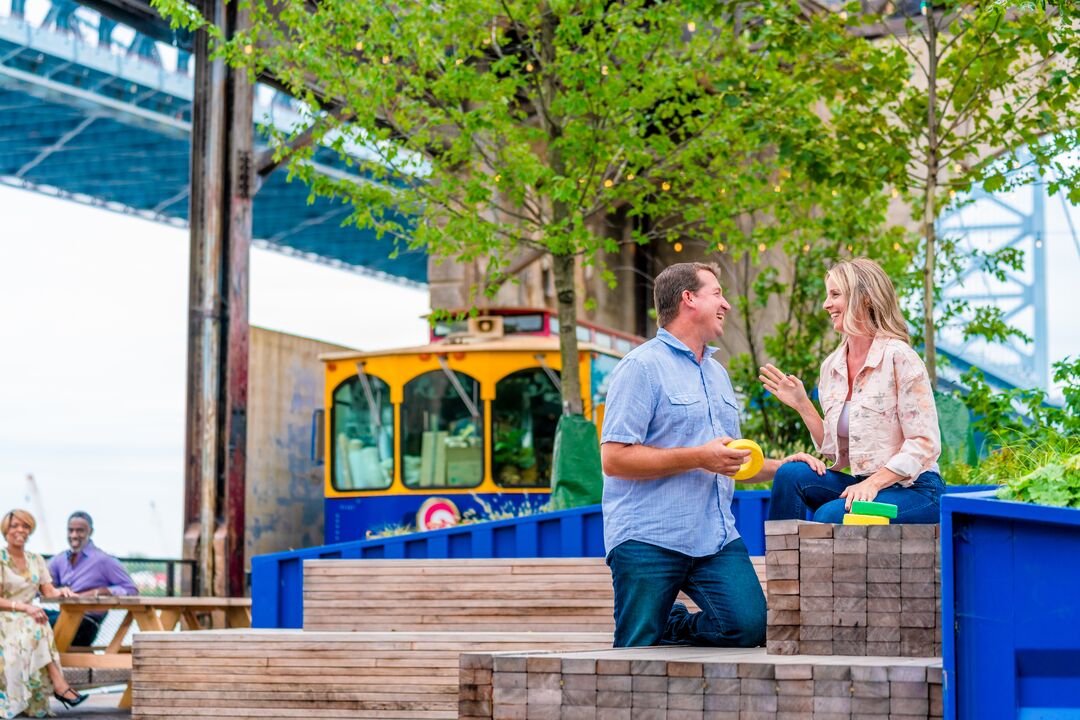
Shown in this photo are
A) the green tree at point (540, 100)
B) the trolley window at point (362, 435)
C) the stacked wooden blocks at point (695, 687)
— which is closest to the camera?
the stacked wooden blocks at point (695, 687)

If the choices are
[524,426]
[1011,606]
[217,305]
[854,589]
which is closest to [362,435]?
[524,426]

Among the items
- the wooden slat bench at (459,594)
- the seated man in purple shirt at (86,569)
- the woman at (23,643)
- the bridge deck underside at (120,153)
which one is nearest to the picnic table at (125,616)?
the woman at (23,643)

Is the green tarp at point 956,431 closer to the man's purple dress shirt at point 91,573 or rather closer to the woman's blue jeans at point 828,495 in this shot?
the woman's blue jeans at point 828,495

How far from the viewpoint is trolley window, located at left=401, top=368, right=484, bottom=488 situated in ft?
52.3

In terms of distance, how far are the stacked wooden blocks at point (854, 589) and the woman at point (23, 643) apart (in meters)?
8.03

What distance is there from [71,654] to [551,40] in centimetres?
625

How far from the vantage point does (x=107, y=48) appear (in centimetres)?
2184

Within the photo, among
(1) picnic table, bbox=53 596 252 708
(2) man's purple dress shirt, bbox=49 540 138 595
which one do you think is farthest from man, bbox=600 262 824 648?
(2) man's purple dress shirt, bbox=49 540 138 595

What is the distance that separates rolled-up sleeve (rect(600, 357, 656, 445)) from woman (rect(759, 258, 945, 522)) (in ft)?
1.76

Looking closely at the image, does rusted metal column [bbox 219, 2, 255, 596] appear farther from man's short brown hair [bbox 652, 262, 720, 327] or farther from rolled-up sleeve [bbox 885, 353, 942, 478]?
rolled-up sleeve [bbox 885, 353, 942, 478]

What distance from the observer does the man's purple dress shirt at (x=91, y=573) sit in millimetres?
12750

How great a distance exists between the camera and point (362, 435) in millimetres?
16562

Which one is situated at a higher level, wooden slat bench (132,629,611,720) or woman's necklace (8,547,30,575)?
woman's necklace (8,547,30,575)

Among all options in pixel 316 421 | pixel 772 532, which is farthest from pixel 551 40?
pixel 772 532
